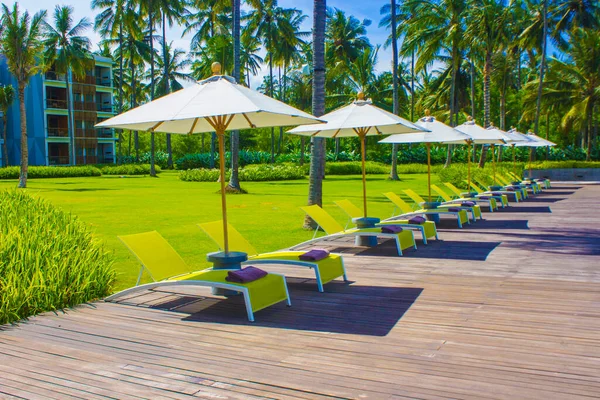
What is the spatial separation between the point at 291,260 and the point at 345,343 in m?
1.99

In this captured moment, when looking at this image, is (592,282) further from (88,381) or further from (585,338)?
(88,381)

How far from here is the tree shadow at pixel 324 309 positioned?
5008 millimetres

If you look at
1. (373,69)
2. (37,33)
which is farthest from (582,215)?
(373,69)

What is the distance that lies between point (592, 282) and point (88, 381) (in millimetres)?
5442

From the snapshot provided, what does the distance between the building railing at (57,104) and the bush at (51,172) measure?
12.5 m

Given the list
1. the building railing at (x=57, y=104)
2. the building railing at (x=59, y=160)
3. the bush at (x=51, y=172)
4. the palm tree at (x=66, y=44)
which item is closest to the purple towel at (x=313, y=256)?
the bush at (x=51, y=172)

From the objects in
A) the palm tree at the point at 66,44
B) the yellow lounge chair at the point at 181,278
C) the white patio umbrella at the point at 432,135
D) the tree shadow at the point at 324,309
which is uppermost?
the palm tree at the point at 66,44

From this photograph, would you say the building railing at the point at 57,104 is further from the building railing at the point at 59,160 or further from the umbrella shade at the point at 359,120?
the umbrella shade at the point at 359,120

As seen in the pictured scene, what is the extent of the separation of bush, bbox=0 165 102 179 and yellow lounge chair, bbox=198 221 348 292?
31.8 m

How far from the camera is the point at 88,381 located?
3.75 m

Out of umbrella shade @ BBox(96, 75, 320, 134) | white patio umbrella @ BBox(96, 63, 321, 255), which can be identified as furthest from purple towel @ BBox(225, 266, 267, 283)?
umbrella shade @ BBox(96, 75, 320, 134)

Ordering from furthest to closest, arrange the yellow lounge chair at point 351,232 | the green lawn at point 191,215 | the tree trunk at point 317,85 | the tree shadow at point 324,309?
1. the tree trunk at point 317,85
2. the green lawn at point 191,215
3. the yellow lounge chair at point 351,232
4. the tree shadow at point 324,309

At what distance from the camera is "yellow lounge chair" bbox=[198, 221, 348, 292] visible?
6258mm

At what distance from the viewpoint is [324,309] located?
5.54m
